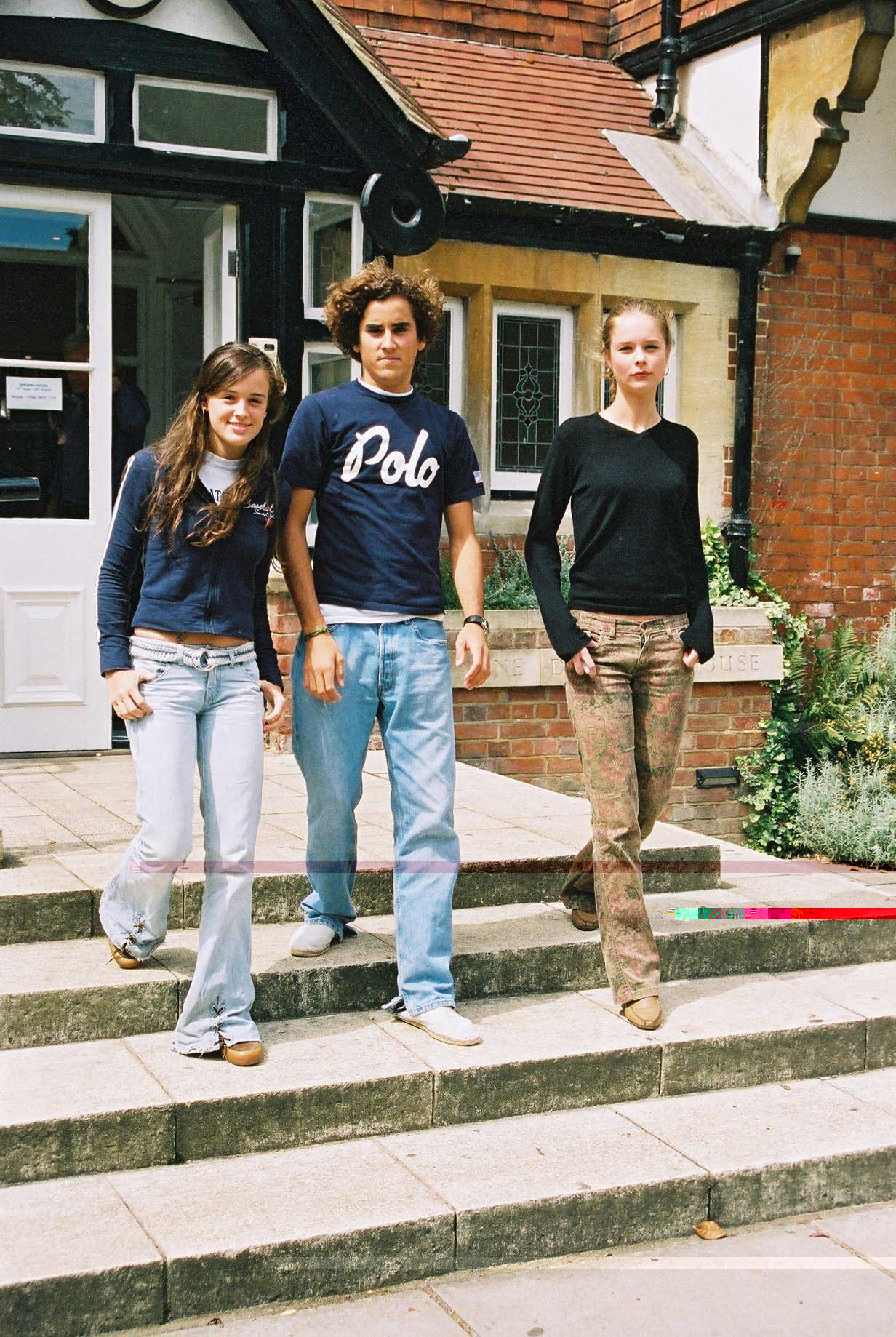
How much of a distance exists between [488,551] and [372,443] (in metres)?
4.57

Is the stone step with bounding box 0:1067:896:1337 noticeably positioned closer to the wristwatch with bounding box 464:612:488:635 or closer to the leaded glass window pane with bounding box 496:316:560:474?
the wristwatch with bounding box 464:612:488:635

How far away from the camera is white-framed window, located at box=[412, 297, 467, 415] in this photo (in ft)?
28.5

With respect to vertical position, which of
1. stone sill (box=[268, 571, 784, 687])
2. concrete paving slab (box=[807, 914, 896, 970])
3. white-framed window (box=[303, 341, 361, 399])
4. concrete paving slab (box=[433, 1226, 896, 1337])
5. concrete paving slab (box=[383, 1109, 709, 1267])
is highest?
white-framed window (box=[303, 341, 361, 399])

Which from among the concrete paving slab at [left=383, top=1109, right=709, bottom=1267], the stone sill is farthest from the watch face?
the concrete paving slab at [left=383, top=1109, right=709, bottom=1267]

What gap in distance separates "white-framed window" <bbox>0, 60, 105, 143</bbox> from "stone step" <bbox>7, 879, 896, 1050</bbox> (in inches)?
157

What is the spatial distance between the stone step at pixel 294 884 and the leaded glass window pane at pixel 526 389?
3585mm

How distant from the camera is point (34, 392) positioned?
687 cm

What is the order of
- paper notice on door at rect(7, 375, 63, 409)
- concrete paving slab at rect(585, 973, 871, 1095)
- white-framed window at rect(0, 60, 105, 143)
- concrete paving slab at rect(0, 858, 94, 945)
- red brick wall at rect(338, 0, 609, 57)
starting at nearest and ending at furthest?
1. concrete paving slab at rect(585, 973, 871, 1095)
2. concrete paving slab at rect(0, 858, 94, 945)
3. white-framed window at rect(0, 60, 105, 143)
4. paper notice on door at rect(7, 375, 63, 409)
5. red brick wall at rect(338, 0, 609, 57)

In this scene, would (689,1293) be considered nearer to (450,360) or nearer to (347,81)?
(347,81)

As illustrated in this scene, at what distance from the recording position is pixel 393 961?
4344 mm

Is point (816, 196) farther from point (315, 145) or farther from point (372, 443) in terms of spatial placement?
point (372, 443)

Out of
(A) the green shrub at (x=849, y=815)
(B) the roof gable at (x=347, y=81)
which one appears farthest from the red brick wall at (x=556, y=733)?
(B) the roof gable at (x=347, y=81)

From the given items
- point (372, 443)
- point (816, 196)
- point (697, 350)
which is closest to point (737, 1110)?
point (372, 443)

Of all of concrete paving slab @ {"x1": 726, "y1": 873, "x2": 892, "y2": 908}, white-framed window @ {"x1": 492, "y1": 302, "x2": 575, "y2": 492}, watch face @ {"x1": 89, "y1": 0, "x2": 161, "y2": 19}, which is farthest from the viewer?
white-framed window @ {"x1": 492, "y1": 302, "x2": 575, "y2": 492}
